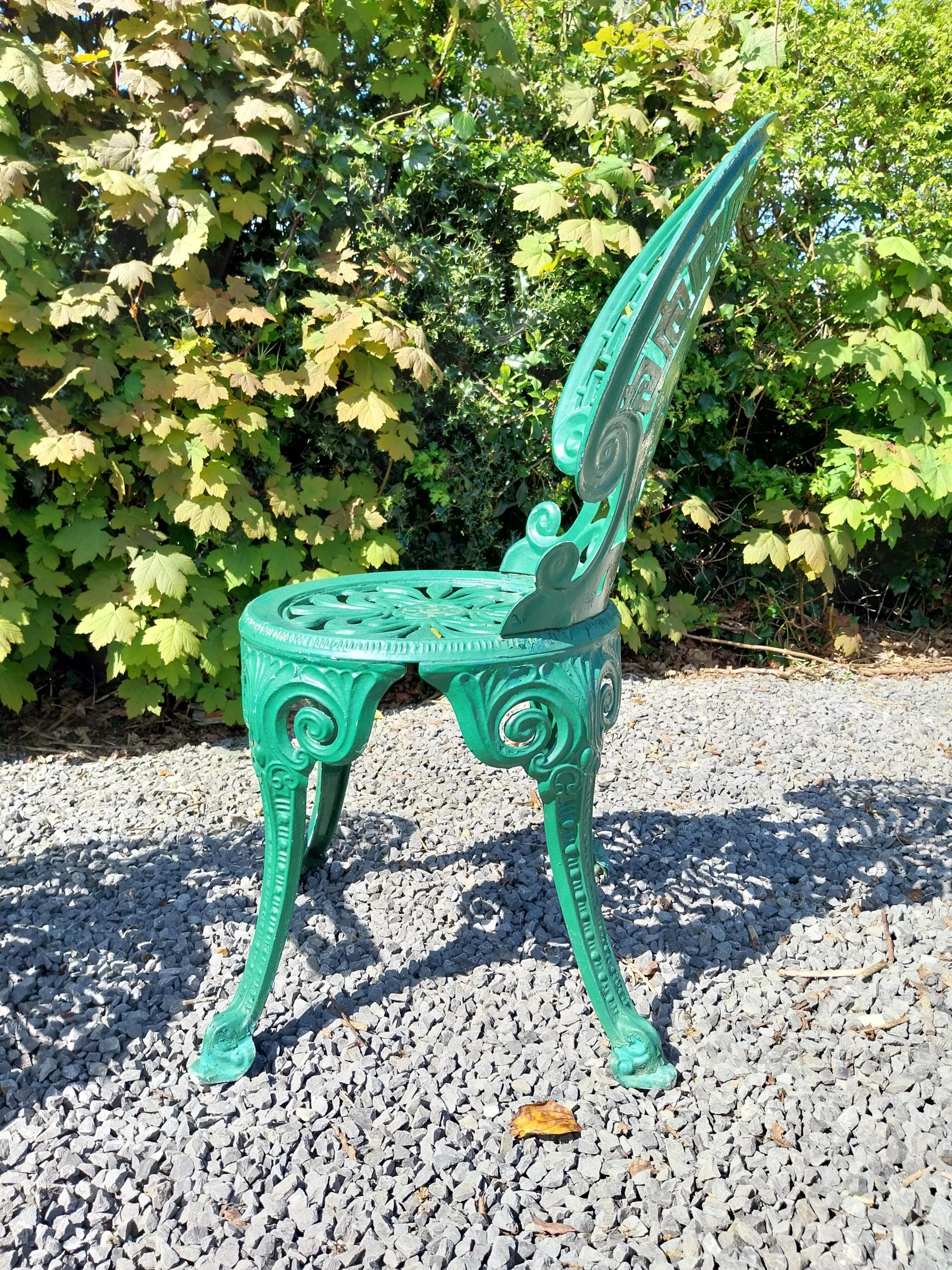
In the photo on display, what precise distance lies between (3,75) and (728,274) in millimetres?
2807

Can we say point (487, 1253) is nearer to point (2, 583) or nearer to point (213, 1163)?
point (213, 1163)

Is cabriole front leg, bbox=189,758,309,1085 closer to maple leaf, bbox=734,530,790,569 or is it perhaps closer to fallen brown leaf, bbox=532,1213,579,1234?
fallen brown leaf, bbox=532,1213,579,1234

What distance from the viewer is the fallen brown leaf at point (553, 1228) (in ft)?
4.83

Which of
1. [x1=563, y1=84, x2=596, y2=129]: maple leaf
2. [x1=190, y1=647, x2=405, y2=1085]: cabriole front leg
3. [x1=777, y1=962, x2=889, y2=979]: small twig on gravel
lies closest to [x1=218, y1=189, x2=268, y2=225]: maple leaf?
[x1=563, y1=84, x2=596, y2=129]: maple leaf

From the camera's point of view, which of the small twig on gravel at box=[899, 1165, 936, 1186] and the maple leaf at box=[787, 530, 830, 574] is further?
the maple leaf at box=[787, 530, 830, 574]

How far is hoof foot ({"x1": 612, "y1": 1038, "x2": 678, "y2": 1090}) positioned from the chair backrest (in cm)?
80

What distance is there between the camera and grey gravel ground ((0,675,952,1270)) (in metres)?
1.48

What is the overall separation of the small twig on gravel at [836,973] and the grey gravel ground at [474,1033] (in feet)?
0.08

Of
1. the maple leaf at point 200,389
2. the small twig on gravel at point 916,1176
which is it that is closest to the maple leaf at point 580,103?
the maple leaf at point 200,389

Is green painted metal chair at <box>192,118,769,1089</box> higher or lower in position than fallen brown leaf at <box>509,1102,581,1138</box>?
higher

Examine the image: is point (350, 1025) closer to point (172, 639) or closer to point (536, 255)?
point (172, 639)

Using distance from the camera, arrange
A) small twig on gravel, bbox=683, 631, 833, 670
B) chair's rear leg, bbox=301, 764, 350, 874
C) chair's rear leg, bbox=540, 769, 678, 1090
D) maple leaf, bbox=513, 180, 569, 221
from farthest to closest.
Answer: small twig on gravel, bbox=683, 631, 833, 670, maple leaf, bbox=513, 180, 569, 221, chair's rear leg, bbox=301, 764, 350, 874, chair's rear leg, bbox=540, 769, 678, 1090

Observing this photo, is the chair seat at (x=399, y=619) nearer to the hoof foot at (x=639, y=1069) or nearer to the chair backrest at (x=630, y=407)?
the chair backrest at (x=630, y=407)

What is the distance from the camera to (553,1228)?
1477 millimetres
